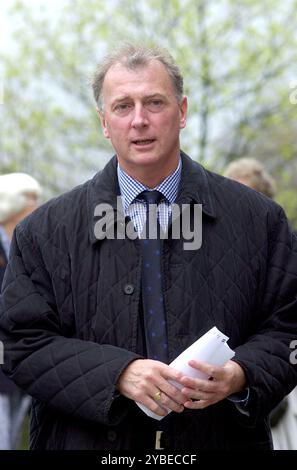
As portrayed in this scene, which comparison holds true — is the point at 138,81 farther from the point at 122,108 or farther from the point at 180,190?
the point at 180,190

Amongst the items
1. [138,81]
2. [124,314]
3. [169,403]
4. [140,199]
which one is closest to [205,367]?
[169,403]

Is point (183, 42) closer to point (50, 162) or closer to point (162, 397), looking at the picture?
point (50, 162)

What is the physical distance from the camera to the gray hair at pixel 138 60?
3553 mm

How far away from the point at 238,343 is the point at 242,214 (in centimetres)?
48

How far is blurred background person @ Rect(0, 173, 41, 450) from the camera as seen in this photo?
5.42 metres

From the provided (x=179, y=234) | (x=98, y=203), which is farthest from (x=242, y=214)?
(x=98, y=203)

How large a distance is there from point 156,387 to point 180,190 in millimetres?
799

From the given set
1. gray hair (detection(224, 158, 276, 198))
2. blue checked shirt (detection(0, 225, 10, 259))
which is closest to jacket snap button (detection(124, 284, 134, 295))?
blue checked shirt (detection(0, 225, 10, 259))

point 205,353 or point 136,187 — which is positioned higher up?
point 136,187

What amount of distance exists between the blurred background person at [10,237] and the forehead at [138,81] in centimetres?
228

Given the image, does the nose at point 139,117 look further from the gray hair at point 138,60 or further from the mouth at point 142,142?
the gray hair at point 138,60

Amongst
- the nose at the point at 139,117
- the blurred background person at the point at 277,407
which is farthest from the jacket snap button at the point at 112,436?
the blurred background person at the point at 277,407

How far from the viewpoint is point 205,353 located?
10.2ft

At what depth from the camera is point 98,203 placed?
355cm
